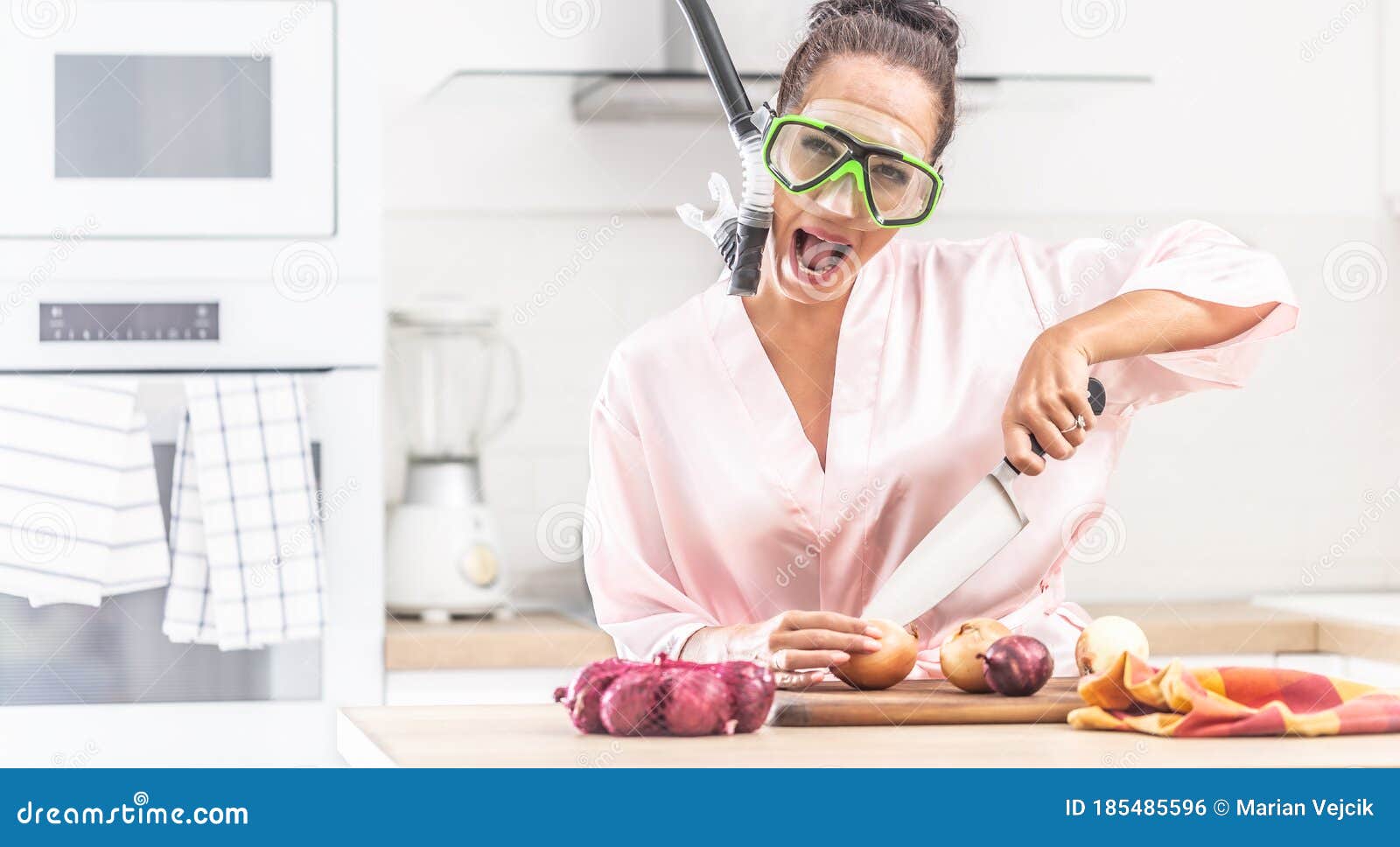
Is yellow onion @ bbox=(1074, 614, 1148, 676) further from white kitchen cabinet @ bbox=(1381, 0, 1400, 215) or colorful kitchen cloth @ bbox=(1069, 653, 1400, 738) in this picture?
white kitchen cabinet @ bbox=(1381, 0, 1400, 215)

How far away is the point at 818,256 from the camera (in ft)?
3.99

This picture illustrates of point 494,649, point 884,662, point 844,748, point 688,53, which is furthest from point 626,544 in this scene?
point 688,53

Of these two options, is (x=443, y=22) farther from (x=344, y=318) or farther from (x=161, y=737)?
(x=161, y=737)

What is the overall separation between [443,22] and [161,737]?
114 cm

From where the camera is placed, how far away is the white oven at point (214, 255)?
2023 mm

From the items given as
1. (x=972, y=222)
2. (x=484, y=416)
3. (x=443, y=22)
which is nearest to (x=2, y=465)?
(x=484, y=416)

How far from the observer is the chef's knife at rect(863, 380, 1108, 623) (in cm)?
109

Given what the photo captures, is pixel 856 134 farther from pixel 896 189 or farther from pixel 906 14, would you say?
pixel 906 14

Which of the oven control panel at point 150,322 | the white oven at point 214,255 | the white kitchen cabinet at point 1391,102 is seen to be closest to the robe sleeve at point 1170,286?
the white oven at point 214,255

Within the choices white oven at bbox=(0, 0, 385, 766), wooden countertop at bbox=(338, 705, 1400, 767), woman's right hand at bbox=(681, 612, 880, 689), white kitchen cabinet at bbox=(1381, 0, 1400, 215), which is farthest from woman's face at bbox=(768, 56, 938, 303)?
white kitchen cabinet at bbox=(1381, 0, 1400, 215)

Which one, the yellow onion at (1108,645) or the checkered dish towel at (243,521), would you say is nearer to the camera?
the yellow onion at (1108,645)

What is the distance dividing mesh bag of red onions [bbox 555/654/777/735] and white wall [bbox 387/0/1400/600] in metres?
1.55

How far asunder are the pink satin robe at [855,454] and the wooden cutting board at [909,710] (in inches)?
10.3

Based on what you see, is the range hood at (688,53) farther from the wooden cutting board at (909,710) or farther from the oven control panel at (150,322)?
the wooden cutting board at (909,710)
